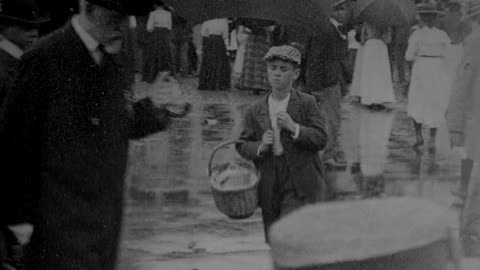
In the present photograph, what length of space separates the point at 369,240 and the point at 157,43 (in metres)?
1.73

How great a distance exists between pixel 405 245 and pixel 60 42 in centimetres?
179

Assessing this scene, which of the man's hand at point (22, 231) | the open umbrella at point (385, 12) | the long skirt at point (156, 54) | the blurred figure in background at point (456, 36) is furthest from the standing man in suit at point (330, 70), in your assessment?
the man's hand at point (22, 231)

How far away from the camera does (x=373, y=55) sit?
4000mm

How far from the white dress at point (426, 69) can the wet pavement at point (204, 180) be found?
0.09m

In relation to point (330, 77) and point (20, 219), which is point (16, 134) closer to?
point (20, 219)

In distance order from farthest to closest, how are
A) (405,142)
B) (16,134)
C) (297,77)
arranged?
(405,142)
(297,77)
(16,134)

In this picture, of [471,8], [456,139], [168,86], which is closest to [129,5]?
[168,86]

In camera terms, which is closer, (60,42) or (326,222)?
(326,222)

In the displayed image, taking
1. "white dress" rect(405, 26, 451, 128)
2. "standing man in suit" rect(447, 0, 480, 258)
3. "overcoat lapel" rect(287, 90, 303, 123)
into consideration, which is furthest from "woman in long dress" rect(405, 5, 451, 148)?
"overcoat lapel" rect(287, 90, 303, 123)

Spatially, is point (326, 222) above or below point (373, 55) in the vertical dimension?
below

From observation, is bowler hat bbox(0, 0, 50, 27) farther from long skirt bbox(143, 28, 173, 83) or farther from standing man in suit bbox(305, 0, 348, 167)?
standing man in suit bbox(305, 0, 348, 167)

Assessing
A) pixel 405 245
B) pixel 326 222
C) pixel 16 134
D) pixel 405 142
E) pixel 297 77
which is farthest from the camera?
pixel 405 142

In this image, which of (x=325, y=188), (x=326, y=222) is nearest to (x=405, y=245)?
(x=326, y=222)

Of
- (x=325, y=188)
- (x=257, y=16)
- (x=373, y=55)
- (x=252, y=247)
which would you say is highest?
(x=257, y=16)
